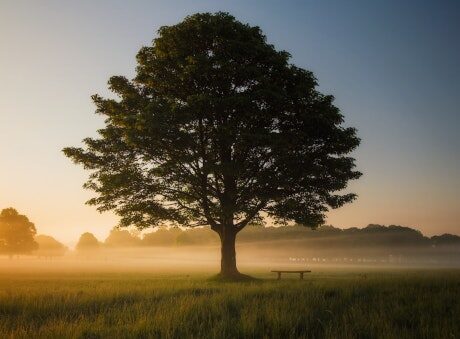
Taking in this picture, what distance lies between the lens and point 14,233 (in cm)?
9975

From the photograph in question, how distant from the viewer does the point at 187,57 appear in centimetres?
2288

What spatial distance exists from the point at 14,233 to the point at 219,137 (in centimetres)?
9795

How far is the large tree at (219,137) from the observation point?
23375 millimetres

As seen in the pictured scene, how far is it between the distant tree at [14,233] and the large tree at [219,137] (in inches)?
3528

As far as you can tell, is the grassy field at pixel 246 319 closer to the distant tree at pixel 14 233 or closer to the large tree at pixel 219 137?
the large tree at pixel 219 137

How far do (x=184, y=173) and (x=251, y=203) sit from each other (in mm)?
5350

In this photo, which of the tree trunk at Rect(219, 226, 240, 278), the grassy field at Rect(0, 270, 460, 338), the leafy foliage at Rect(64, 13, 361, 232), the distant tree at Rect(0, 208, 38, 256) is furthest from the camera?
the distant tree at Rect(0, 208, 38, 256)

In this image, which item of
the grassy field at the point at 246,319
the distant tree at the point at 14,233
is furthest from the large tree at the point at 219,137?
the distant tree at the point at 14,233

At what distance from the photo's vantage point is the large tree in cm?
2338

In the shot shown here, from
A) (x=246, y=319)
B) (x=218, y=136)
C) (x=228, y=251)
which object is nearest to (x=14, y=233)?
(x=228, y=251)

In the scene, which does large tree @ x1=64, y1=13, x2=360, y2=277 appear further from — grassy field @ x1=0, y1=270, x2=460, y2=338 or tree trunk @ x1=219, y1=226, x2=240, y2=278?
grassy field @ x1=0, y1=270, x2=460, y2=338

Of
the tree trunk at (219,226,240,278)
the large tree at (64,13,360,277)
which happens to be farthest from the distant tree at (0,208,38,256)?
the tree trunk at (219,226,240,278)

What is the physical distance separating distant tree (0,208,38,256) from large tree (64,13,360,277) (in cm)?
8960

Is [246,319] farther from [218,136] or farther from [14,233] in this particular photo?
[14,233]
